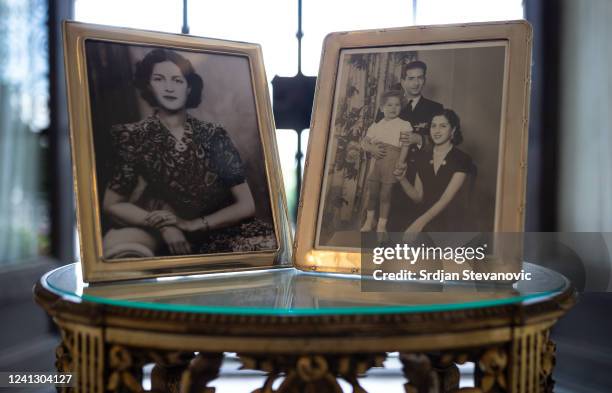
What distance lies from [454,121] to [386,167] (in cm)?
16

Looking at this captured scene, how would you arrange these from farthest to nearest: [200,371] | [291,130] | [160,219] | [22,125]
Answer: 1. [22,125]
2. [291,130]
3. [160,219]
4. [200,371]

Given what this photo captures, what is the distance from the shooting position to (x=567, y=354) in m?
2.02

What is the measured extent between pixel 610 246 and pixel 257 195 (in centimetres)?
127

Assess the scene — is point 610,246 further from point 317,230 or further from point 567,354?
point 317,230

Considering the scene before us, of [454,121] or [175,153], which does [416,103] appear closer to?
[454,121]

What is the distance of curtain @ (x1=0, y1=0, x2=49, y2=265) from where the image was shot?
211 centimetres

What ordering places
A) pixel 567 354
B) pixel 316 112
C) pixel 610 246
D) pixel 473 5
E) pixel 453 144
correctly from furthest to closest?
pixel 473 5 → pixel 567 354 → pixel 610 246 → pixel 316 112 → pixel 453 144

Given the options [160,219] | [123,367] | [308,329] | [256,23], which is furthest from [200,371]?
[256,23]

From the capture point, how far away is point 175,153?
112 cm

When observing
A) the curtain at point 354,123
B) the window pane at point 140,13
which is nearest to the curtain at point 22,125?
the window pane at point 140,13

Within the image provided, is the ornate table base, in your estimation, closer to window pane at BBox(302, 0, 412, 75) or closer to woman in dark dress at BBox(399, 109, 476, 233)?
woman in dark dress at BBox(399, 109, 476, 233)

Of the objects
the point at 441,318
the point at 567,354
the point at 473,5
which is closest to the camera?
the point at 441,318

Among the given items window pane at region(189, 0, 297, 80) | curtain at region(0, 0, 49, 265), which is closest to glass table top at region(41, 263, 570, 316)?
curtain at region(0, 0, 49, 265)

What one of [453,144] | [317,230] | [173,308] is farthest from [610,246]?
[173,308]
